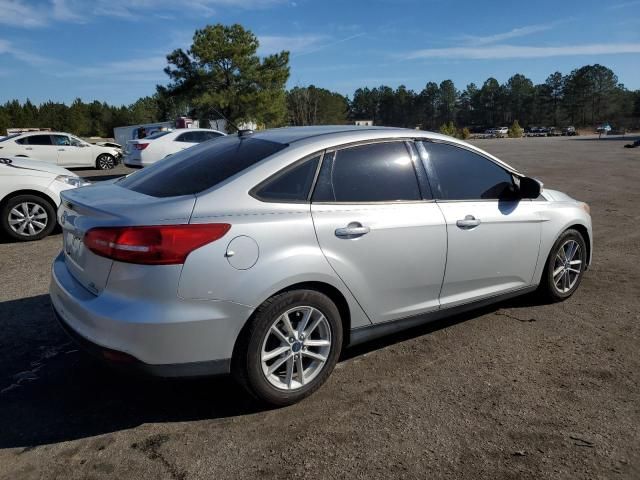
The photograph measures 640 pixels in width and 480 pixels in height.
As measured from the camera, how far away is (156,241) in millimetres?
2596

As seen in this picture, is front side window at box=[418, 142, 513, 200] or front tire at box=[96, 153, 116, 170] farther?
front tire at box=[96, 153, 116, 170]

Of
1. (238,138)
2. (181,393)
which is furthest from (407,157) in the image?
(181,393)

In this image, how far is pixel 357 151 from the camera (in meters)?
3.40

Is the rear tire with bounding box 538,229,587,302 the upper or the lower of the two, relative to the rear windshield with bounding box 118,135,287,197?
lower

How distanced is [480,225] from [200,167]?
79.6 inches

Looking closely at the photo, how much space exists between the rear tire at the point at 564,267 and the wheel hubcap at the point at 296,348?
2420mm

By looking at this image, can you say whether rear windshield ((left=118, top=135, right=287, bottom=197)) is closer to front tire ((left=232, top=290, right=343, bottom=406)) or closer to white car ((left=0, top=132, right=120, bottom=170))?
front tire ((left=232, top=290, right=343, bottom=406))

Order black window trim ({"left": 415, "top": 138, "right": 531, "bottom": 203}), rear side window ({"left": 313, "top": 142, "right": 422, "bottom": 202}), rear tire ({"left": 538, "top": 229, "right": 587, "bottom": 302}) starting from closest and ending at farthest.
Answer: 1. rear side window ({"left": 313, "top": 142, "right": 422, "bottom": 202})
2. black window trim ({"left": 415, "top": 138, "right": 531, "bottom": 203})
3. rear tire ({"left": 538, "top": 229, "right": 587, "bottom": 302})

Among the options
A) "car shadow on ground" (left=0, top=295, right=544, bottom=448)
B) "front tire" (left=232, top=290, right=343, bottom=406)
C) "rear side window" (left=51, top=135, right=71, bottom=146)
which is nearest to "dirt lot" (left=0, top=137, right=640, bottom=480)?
"car shadow on ground" (left=0, top=295, right=544, bottom=448)

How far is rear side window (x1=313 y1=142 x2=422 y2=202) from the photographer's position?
3.21 metres

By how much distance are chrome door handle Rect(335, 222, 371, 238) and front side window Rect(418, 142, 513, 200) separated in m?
0.77

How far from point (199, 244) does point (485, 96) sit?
152285 mm

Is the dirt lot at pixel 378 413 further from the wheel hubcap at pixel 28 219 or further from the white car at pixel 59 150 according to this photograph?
the white car at pixel 59 150

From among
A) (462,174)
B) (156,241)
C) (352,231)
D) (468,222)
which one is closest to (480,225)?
(468,222)
